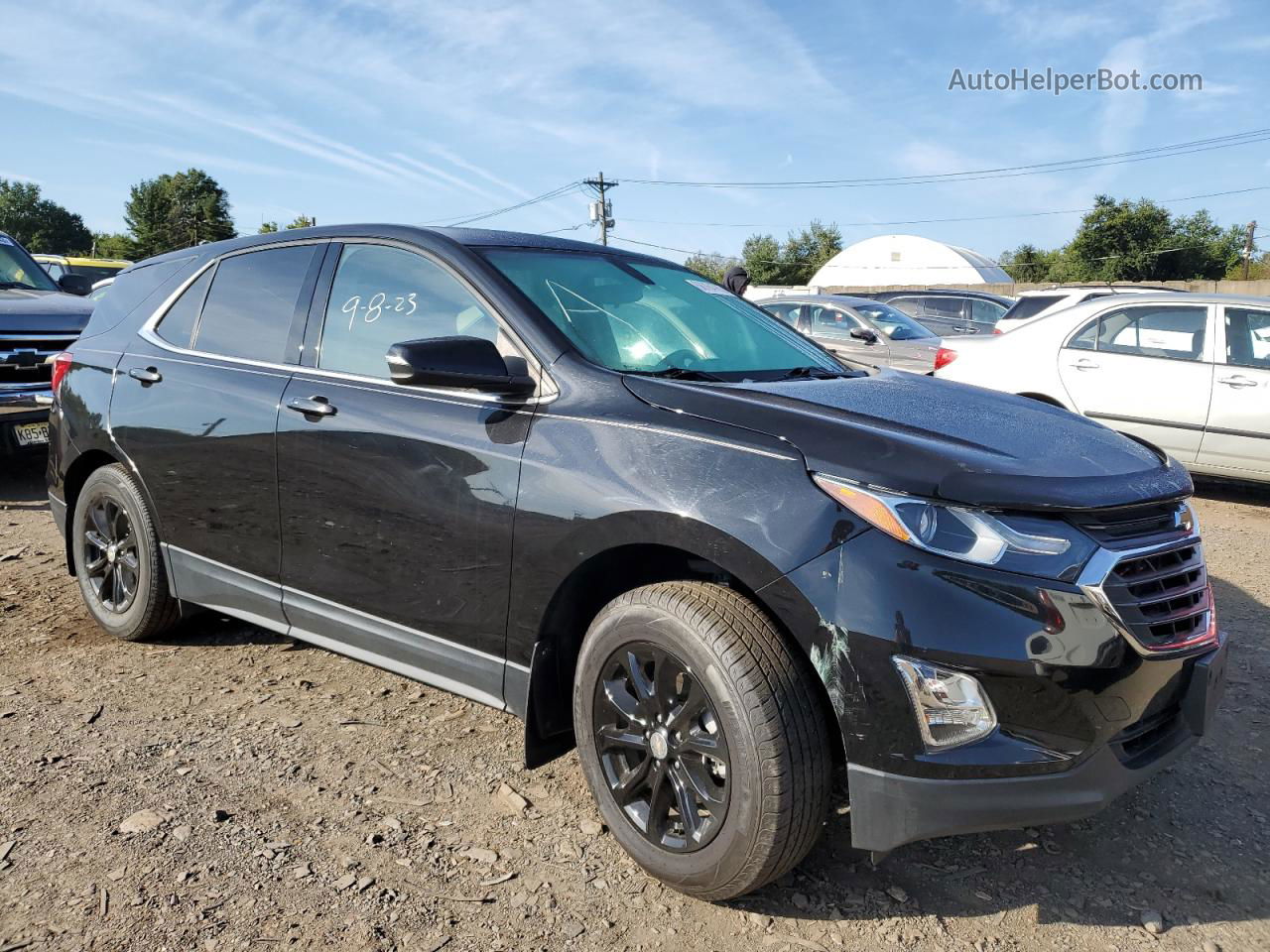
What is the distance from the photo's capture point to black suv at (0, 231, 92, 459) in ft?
23.0

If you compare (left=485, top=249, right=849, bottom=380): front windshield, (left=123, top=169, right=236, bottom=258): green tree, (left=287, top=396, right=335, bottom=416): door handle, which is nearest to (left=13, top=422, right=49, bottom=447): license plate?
(left=287, top=396, right=335, bottom=416): door handle

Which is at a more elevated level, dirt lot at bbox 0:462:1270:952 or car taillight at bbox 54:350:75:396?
car taillight at bbox 54:350:75:396

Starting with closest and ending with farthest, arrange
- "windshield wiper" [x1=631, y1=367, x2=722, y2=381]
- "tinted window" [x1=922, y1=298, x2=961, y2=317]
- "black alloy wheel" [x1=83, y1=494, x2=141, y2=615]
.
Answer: "windshield wiper" [x1=631, y1=367, x2=722, y2=381] → "black alloy wheel" [x1=83, y1=494, x2=141, y2=615] → "tinted window" [x1=922, y1=298, x2=961, y2=317]

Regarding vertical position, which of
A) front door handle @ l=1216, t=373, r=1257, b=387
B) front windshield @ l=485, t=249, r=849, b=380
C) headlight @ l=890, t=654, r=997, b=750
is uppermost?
front windshield @ l=485, t=249, r=849, b=380

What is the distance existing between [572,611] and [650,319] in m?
1.04

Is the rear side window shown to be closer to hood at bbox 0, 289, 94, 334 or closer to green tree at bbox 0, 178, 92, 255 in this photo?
hood at bbox 0, 289, 94, 334

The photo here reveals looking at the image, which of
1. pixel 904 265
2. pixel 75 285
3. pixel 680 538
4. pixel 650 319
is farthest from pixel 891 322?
pixel 904 265

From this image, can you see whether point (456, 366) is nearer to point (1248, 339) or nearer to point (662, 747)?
point (662, 747)

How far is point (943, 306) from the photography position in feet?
52.2

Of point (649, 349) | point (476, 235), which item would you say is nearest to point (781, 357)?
point (649, 349)

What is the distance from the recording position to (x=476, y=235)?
131 inches

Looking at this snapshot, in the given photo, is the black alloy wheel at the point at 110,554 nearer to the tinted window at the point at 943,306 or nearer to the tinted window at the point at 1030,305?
the tinted window at the point at 1030,305

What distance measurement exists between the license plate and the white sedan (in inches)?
269

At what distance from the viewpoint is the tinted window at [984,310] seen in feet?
50.6
